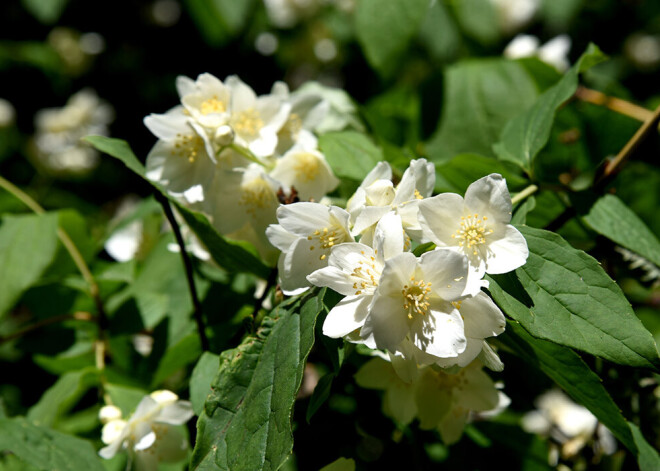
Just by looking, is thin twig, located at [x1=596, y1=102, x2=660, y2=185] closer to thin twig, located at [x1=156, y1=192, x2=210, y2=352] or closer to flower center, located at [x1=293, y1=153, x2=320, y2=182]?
flower center, located at [x1=293, y1=153, x2=320, y2=182]

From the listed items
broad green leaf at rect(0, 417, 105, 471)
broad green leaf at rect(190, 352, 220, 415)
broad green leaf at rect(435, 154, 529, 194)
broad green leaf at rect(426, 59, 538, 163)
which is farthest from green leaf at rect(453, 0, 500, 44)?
broad green leaf at rect(0, 417, 105, 471)

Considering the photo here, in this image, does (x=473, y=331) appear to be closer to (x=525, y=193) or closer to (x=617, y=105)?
(x=525, y=193)

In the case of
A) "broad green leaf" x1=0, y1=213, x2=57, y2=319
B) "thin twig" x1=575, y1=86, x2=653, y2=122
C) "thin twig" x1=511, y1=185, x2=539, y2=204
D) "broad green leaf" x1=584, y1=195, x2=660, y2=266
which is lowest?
"broad green leaf" x1=0, y1=213, x2=57, y2=319

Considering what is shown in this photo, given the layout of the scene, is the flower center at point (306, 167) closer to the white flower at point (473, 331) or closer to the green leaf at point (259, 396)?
the green leaf at point (259, 396)

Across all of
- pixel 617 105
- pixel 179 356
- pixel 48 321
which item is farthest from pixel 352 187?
pixel 617 105

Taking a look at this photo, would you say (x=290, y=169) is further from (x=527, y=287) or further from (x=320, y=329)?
(x=527, y=287)

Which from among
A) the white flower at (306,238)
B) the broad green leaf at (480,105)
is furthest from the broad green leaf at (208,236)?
the broad green leaf at (480,105)
